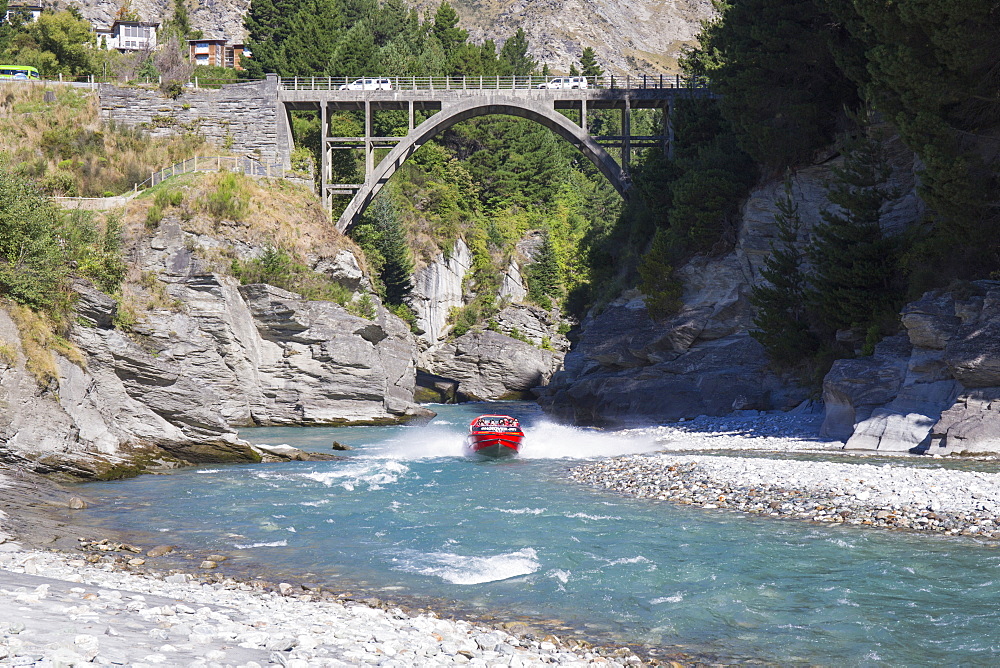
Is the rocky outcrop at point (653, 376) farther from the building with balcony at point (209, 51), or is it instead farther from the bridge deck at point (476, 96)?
the building with balcony at point (209, 51)

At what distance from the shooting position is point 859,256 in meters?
27.0

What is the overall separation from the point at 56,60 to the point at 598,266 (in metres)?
42.8

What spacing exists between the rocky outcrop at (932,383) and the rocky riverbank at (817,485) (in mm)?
1096

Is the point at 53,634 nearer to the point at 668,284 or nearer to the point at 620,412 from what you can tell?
the point at 620,412

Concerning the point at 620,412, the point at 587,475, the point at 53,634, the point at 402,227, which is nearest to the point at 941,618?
the point at 53,634

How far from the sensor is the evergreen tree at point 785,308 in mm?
30484

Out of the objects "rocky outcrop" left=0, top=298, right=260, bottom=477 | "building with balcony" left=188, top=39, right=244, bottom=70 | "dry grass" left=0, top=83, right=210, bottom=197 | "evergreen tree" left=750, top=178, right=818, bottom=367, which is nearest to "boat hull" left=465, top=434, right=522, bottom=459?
"rocky outcrop" left=0, top=298, right=260, bottom=477

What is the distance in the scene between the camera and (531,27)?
175 metres

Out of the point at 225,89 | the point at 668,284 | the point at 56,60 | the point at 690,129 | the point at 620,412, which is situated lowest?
the point at 620,412

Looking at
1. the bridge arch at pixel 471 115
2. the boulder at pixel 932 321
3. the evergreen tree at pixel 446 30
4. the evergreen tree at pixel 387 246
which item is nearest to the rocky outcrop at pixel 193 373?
the bridge arch at pixel 471 115

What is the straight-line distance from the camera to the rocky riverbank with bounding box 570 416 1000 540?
15.4 m

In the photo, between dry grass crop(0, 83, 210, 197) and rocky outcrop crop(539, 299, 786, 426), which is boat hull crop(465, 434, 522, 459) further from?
dry grass crop(0, 83, 210, 197)

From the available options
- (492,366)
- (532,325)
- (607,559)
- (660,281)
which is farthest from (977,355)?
(532,325)

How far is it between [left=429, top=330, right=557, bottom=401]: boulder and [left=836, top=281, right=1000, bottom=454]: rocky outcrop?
28.9m
